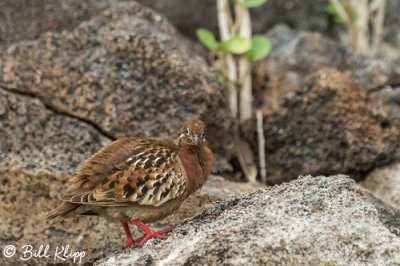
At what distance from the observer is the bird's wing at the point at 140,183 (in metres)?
5.26

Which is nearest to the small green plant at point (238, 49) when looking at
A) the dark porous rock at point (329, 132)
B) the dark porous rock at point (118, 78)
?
the dark porous rock at point (329, 132)

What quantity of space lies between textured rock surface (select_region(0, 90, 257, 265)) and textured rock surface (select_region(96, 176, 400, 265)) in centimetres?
128

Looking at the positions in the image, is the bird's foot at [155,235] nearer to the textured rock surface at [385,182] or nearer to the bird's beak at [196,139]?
Result: the bird's beak at [196,139]

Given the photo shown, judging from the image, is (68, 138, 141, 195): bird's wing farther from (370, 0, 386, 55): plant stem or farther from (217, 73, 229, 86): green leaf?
(370, 0, 386, 55): plant stem

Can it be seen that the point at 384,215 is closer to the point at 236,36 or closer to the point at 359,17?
the point at 236,36

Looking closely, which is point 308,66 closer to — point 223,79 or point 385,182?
point 223,79

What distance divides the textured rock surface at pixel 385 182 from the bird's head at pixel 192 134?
206 centimetres

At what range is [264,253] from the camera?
439 centimetres

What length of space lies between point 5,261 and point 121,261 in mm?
1673

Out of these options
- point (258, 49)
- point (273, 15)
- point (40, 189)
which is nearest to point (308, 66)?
point (258, 49)

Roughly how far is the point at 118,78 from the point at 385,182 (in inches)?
106

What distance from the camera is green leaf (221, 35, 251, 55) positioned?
8094 mm

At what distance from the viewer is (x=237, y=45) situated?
26.7 ft
